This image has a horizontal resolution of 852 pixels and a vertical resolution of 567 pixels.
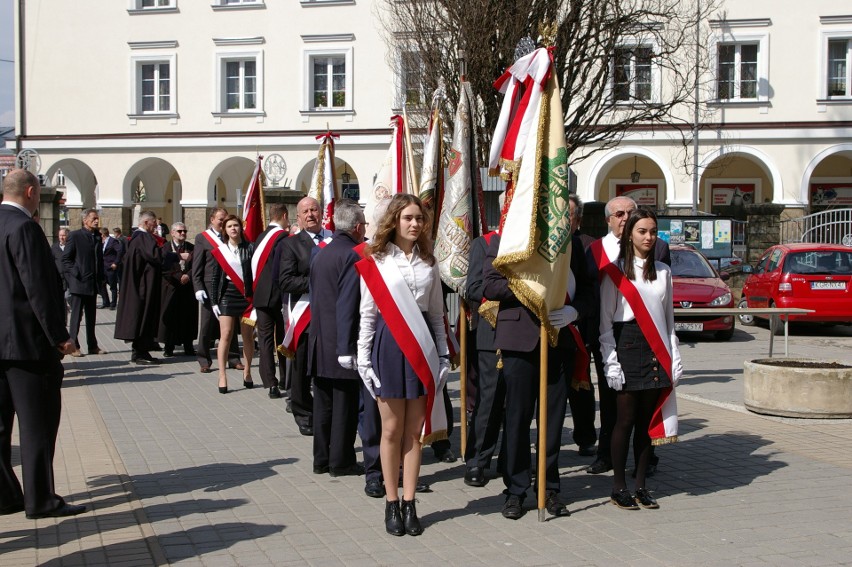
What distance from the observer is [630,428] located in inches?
266

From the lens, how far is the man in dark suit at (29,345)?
6266mm

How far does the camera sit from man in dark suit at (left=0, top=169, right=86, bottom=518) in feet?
20.6

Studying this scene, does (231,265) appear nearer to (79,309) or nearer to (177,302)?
(177,302)

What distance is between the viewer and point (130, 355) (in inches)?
619

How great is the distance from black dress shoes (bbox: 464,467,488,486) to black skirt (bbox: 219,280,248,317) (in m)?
5.35

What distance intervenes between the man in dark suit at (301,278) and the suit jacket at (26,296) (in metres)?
3.04

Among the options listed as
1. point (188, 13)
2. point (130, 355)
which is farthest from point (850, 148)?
point (130, 355)

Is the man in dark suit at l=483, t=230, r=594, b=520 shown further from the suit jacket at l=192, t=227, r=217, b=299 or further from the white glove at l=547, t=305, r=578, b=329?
the suit jacket at l=192, t=227, r=217, b=299

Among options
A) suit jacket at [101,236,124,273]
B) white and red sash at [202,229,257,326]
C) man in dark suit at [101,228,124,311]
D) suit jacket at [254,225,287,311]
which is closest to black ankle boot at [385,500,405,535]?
suit jacket at [254,225,287,311]

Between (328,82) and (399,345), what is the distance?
101 feet

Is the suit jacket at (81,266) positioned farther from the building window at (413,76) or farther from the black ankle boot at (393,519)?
the black ankle boot at (393,519)

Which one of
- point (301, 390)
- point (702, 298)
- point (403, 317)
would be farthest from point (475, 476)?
point (702, 298)

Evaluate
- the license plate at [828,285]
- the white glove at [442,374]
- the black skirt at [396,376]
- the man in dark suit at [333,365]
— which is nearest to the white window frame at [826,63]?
the license plate at [828,285]

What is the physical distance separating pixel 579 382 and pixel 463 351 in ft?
4.38
